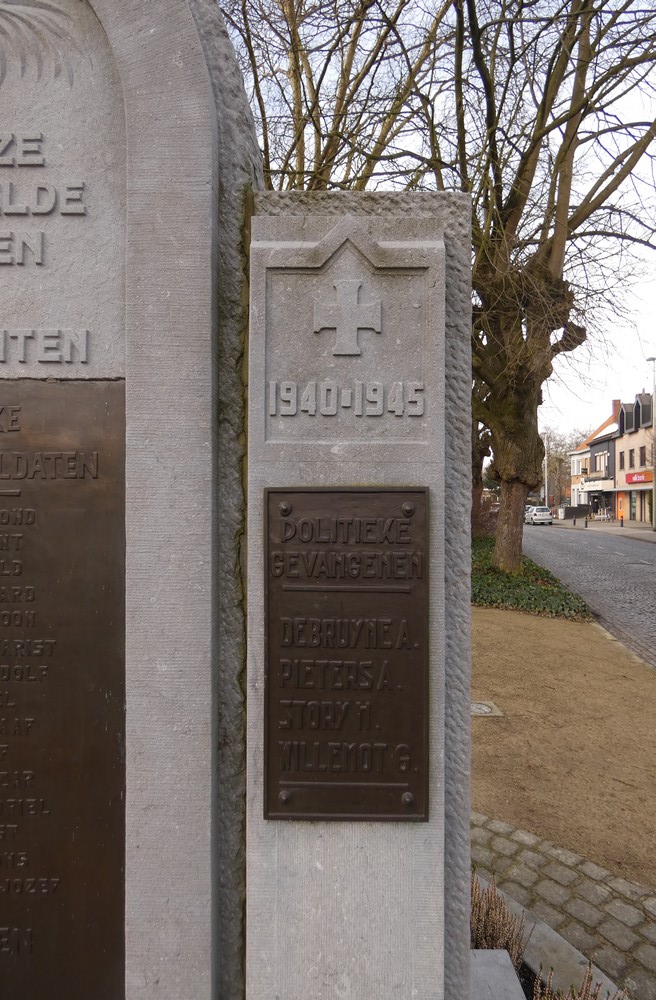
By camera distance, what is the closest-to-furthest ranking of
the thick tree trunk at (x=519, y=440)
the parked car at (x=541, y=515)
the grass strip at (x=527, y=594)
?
the grass strip at (x=527, y=594)
the thick tree trunk at (x=519, y=440)
the parked car at (x=541, y=515)

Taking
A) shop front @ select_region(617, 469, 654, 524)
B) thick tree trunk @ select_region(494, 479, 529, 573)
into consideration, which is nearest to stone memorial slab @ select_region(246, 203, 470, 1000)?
thick tree trunk @ select_region(494, 479, 529, 573)

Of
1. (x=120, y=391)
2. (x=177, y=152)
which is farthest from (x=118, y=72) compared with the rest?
(x=120, y=391)

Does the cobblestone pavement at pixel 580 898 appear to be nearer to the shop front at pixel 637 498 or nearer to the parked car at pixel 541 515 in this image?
the shop front at pixel 637 498

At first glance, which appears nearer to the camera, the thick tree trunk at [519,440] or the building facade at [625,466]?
the thick tree trunk at [519,440]

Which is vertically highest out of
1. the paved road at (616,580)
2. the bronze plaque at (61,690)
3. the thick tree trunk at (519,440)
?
the thick tree trunk at (519,440)

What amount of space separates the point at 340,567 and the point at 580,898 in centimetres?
285

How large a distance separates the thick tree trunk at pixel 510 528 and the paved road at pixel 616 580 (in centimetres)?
183

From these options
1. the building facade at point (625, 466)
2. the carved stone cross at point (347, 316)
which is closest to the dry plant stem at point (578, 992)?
the carved stone cross at point (347, 316)

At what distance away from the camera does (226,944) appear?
197 centimetres

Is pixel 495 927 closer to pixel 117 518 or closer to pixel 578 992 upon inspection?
pixel 578 992

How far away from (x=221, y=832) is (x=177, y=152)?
95.2 inches

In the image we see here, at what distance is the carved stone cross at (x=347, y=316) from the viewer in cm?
193

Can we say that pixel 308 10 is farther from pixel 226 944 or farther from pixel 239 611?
pixel 226 944

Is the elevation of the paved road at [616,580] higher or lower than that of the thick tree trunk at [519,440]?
lower
